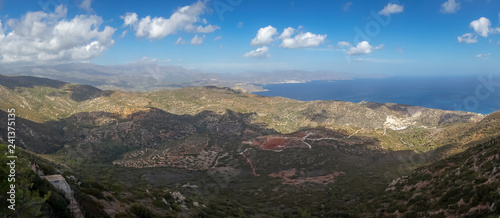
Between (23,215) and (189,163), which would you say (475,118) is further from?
(23,215)

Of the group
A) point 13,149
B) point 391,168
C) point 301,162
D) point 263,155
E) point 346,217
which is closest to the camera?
point 13,149

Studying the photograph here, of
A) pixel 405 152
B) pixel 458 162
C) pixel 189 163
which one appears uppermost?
pixel 458 162

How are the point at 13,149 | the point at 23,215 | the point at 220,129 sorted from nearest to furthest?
the point at 23,215 → the point at 13,149 → the point at 220,129

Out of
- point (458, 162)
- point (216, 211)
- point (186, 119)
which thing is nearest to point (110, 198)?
point (216, 211)

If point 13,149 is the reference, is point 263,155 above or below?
below

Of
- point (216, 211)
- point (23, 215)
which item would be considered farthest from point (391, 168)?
point (23, 215)

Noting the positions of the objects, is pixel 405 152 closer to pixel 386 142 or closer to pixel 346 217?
pixel 386 142

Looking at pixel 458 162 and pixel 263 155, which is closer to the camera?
pixel 458 162
